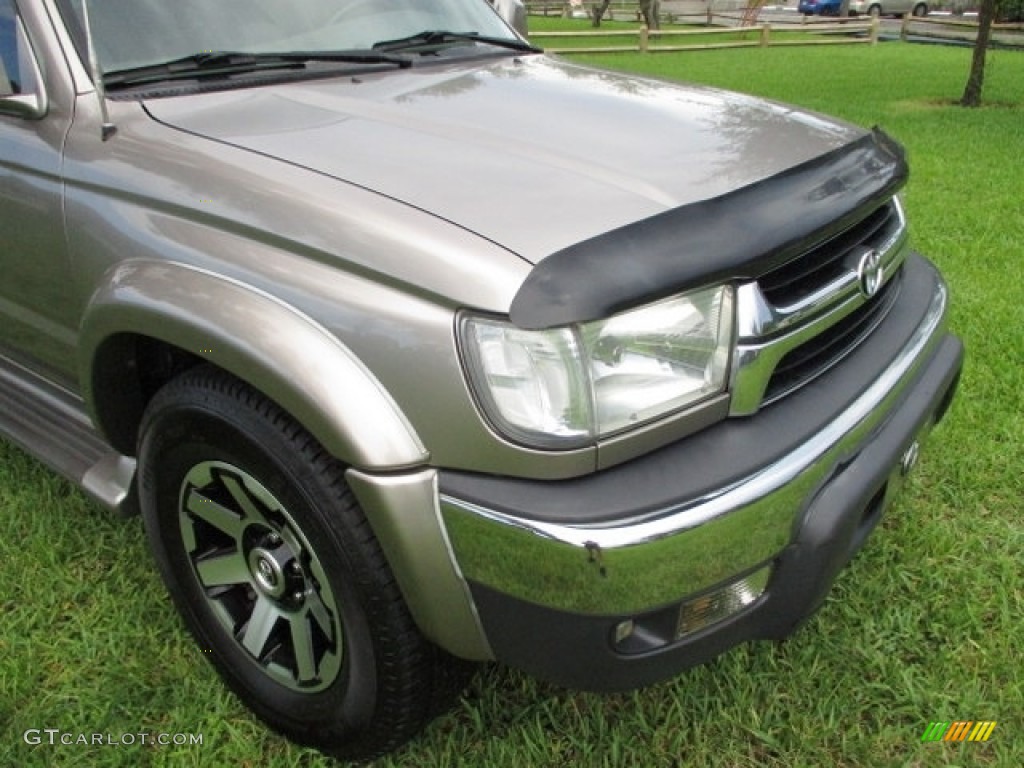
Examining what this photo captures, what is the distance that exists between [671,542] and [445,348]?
48cm

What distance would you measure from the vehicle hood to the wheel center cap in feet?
2.55

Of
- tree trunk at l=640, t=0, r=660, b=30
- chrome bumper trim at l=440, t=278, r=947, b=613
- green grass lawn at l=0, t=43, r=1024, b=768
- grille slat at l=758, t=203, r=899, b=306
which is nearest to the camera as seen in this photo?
chrome bumper trim at l=440, t=278, r=947, b=613

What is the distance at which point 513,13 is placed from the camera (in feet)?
11.2

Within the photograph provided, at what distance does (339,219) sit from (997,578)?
6.61 ft

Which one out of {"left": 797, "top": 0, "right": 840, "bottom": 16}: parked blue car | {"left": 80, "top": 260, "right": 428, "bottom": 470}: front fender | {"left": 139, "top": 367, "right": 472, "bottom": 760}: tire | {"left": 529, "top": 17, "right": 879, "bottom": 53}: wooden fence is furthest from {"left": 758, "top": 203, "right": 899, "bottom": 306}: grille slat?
{"left": 797, "top": 0, "right": 840, "bottom": 16}: parked blue car

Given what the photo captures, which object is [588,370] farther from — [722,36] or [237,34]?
[722,36]

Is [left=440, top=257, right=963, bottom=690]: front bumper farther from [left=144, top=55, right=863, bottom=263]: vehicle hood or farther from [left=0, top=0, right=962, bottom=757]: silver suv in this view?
[left=144, top=55, right=863, bottom=263]: vehicle hood

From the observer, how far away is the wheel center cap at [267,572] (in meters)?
1.83

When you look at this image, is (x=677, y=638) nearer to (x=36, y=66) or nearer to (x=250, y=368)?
(x=250, y=368)

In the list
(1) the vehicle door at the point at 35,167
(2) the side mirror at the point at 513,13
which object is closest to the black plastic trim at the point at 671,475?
(1) the vehicle door at the point at 35,167

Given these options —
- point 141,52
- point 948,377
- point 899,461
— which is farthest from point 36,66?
point 948,377

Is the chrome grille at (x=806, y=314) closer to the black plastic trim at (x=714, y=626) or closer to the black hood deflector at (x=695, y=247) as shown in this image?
the black hood deflector at (x=695, y=247)

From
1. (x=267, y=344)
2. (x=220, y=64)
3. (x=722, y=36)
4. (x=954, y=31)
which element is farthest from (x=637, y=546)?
(x=954, y=31)

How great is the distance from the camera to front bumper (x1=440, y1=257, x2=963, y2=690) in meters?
1.43
